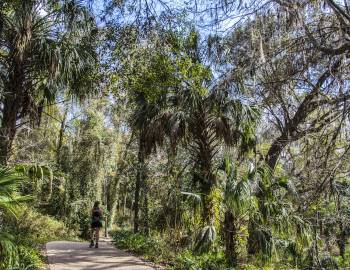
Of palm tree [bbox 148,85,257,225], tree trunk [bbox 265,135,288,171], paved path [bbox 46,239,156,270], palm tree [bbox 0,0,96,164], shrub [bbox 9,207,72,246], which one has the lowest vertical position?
paved path [bbox 46,239,156,270]

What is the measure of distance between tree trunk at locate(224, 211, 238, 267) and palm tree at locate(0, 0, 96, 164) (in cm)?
480

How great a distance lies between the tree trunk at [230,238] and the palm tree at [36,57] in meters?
4.80

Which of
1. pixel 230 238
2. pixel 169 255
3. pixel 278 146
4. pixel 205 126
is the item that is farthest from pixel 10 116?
pixel 278 146

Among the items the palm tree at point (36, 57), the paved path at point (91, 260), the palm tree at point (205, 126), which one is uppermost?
the palm tree at point (36, 57)

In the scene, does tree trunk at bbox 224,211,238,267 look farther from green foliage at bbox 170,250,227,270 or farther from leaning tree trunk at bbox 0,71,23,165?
leaning tree trunk at bbox 0,71,23,165

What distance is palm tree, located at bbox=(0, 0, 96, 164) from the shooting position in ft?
32.7

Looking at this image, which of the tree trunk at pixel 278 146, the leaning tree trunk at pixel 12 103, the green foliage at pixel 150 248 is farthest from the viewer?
the green foliage at pixel 150 248

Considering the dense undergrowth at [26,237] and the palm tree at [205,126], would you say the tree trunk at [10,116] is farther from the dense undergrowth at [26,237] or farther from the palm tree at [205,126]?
the palm tree at [205,126]

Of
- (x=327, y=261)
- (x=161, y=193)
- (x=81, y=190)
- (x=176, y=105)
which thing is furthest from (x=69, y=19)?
(x=81, y=190)

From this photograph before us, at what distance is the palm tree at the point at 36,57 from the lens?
32.7 feet

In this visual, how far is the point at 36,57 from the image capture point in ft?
36.6

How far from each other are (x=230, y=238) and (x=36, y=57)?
6651 mm

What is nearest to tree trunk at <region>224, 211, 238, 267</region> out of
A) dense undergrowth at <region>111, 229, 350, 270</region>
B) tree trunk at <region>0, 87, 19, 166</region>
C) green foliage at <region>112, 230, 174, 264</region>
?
dense undergrowth at <region>111, 229, 350, 270</region>

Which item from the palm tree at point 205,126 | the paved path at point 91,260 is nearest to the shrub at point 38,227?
the paved path at point 91,260
